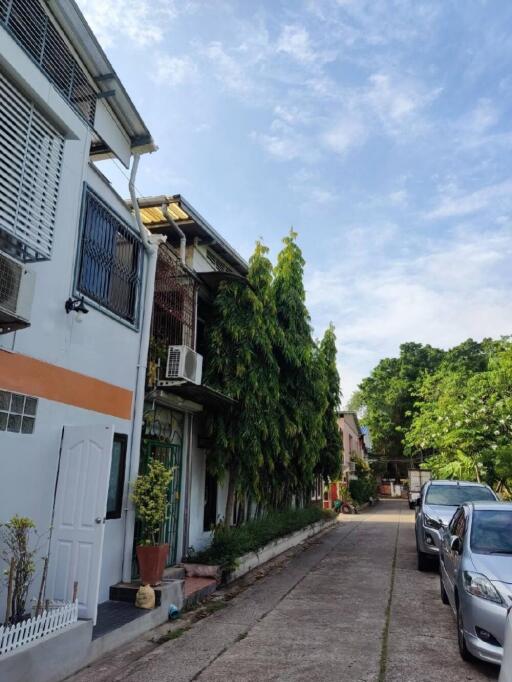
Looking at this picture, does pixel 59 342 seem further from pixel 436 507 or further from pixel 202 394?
pixel 436 507

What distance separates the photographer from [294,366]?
39.1 feet

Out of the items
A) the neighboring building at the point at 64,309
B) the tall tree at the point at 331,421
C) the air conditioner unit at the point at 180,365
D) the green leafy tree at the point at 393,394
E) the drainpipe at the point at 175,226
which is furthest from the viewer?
the green leafy tree at the point at 393,394

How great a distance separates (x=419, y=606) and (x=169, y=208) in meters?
7.76

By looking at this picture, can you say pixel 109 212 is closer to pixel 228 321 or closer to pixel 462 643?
pixel 228 321

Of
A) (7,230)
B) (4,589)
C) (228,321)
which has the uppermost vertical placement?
(228,321)

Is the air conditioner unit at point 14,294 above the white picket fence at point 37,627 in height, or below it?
above

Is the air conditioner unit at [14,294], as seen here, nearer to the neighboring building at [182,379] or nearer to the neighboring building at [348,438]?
the neighboring building at [182,379]

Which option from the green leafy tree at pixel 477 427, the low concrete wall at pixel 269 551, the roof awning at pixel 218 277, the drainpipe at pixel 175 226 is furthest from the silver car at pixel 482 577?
the green leafy tree at pixel 477 427

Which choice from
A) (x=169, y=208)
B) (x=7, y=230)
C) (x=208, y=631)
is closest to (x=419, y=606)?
(x=208, y=631)

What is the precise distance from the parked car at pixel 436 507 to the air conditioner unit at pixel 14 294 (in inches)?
273

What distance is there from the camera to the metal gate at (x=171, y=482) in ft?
26.2

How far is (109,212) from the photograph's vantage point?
6.92m

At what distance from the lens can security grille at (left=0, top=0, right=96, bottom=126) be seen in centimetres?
528

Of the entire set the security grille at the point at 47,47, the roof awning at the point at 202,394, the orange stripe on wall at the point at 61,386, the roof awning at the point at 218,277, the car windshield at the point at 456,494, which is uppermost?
the security grille at the point at 47,47
